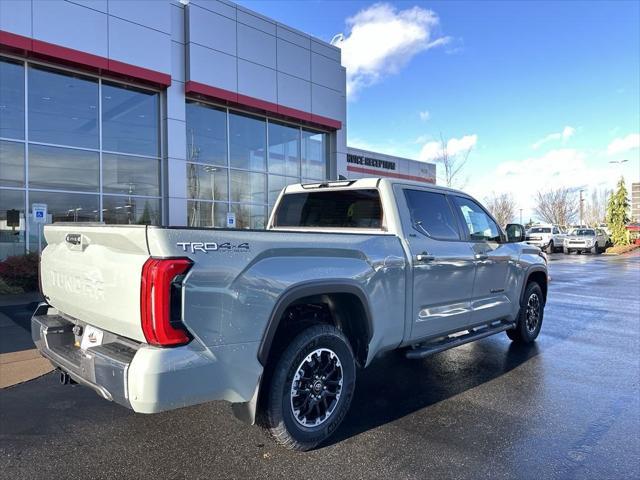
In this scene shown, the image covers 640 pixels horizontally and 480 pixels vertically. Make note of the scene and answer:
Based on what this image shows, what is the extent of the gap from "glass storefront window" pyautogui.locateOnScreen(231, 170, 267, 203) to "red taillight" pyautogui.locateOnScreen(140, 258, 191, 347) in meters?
15.7

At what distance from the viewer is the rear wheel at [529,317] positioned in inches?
244

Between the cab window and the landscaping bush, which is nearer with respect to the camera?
the cab window

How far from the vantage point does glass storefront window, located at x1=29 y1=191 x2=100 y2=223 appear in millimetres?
13414

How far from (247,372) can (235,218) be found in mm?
15498

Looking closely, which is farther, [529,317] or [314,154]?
[314,154]

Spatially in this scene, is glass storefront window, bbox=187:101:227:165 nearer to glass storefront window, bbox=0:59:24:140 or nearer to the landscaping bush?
glass storefront window, bbox=0:59:24:140

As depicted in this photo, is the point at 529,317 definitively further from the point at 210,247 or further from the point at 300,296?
the point at 210,247

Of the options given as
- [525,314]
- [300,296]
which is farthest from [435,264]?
[525,314]

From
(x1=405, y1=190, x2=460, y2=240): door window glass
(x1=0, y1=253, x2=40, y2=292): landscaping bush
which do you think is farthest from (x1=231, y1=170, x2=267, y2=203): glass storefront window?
(x1=405, y1=190, x2=460, y2=240): door window glass

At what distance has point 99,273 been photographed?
3.01m

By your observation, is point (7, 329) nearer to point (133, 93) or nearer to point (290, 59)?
point (133, 93)

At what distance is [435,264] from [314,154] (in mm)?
17042

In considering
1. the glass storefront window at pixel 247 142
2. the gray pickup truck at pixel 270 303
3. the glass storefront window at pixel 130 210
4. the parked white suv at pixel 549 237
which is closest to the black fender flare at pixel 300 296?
the gray pickup truck at pixel 270 303

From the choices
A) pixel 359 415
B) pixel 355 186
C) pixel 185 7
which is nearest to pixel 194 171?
pixel 185 7
